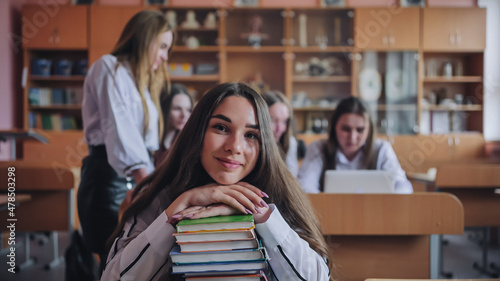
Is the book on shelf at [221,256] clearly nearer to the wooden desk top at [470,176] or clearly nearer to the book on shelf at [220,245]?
the book on shelf at [220,245]

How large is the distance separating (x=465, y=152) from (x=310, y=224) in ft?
16.9

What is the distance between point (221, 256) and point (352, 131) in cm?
180

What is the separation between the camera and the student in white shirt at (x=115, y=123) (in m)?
1.49

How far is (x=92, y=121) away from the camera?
155cm

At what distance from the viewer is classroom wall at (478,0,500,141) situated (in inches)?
220

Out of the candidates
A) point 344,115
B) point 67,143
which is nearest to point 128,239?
point 344,115

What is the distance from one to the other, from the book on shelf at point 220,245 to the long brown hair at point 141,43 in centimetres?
91

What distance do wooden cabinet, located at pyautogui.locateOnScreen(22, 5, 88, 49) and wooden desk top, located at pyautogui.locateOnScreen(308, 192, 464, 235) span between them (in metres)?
4.81

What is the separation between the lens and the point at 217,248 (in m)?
0.78

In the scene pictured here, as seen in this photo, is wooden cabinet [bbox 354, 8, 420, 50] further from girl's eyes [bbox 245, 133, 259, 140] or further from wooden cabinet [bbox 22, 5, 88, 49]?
girl's eyes [bbox 245, 133, 259, 140]

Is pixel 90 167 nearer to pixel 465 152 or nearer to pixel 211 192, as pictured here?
pixel 211 192

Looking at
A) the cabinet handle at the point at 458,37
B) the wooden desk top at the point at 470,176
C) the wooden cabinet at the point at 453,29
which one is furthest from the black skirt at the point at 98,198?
the cabinet handle at the point at 458,37

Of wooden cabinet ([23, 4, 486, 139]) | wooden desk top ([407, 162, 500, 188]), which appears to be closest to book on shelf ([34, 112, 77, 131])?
wooden cabinet ([23, 4, 486, 139])

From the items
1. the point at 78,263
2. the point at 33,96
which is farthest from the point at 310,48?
the point at 78,263
